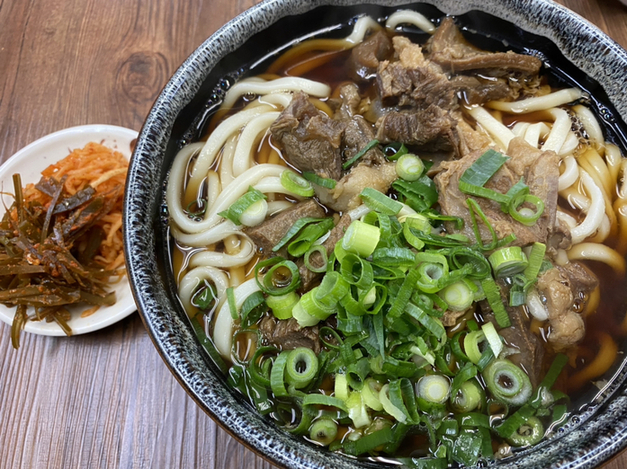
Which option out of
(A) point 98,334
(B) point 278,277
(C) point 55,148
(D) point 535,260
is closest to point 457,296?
(D) point 535,260

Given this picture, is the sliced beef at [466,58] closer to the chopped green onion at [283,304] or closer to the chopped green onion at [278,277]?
the chopped green onion at [278,277]

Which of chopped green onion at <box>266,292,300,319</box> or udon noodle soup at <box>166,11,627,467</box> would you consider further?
chopped green onion at <box>266,292,300,319</box>

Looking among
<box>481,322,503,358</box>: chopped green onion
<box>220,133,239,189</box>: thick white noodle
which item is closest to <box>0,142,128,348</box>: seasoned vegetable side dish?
<box>220,133,239,189</box>: thick white noodle

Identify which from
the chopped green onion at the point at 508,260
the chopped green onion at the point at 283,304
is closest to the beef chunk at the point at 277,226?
the chopped green onion at the point at 283,304

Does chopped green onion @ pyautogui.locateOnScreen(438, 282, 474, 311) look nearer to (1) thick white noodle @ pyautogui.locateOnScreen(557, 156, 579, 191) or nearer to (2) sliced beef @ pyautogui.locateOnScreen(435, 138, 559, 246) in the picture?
(2) sliced beef @ pyautogui.locateOnScreen(435, 138, 559, 246)

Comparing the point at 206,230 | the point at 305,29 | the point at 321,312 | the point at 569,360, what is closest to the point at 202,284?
the point at 206,230

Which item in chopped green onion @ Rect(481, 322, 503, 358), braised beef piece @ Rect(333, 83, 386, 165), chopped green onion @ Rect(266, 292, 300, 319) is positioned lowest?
chopped green onion @ Rect(266, 292, 300, 319)

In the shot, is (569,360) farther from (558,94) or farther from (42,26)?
(42,26)
